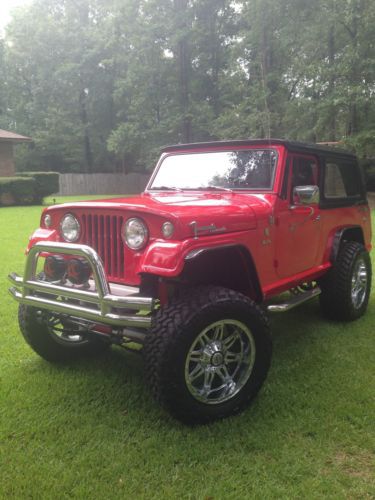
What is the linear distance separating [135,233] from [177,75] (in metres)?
27.4

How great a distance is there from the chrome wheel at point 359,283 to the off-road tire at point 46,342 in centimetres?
273

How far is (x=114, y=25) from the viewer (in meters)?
29.8

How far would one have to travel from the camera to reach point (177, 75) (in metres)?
27.8

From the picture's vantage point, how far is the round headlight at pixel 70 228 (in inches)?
127

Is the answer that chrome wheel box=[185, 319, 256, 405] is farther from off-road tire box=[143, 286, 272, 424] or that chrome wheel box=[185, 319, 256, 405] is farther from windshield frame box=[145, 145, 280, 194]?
windshield frame box=[145, 145, 280, 194]

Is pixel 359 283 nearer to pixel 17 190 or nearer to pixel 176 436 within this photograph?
pixel 176 436

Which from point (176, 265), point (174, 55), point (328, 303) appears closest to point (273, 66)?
point (174, 55)

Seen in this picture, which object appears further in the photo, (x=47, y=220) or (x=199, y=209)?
(x=47, y=220)

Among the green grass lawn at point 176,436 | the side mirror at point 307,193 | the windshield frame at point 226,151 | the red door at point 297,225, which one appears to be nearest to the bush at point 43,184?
the windshield frame at point 226,151

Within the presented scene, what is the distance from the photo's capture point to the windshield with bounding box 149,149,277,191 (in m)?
3.73

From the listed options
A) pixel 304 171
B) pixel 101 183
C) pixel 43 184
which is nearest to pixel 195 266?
pixel 304 171

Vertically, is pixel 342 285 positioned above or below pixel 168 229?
below

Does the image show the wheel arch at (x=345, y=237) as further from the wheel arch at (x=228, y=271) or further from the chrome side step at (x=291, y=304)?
the wheel arch at (x=228, y=271)

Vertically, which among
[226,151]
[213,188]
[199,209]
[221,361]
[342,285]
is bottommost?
[221,361]
